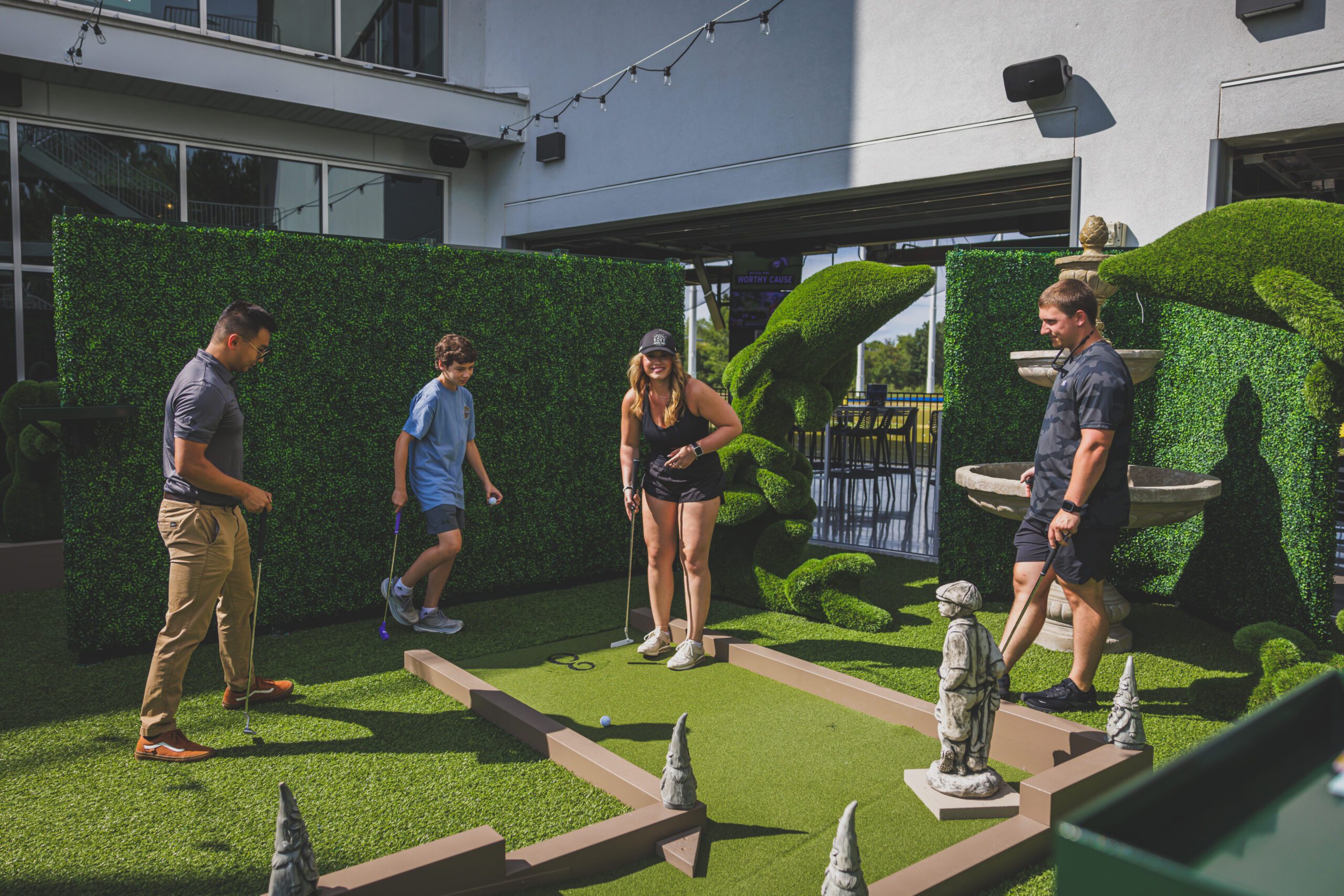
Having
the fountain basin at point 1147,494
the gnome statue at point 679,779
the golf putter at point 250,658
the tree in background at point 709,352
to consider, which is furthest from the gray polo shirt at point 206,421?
the tree in background at point 709,352

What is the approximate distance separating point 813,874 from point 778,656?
1908 millimetres

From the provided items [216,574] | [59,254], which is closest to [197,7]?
[59,254]

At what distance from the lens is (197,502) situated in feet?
12.0

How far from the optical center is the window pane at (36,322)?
29.7ft

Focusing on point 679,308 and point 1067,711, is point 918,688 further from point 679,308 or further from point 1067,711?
point 679,308

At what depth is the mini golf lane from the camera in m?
2.85

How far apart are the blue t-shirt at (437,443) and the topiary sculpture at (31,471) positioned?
3.35 m

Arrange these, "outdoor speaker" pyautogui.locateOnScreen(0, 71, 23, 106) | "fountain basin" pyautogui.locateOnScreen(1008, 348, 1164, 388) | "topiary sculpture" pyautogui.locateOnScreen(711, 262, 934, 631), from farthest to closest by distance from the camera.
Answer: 1. "outdoor speaker" pyautogui.locateOnScreen(0, 71, 23, 106)
2. "topiary sculpture" pyautogui.locateOnScreen(711, 262, 934, 631)
3. "fountain basin" pyautogui.locateOnScreen(1008, 348, 1164, 388)

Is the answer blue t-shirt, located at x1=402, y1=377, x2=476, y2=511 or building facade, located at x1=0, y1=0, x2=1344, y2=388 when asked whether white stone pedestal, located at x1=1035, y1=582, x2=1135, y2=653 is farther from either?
blue t-shirt, located at x1=402, y1=377, x2=476, y2=511

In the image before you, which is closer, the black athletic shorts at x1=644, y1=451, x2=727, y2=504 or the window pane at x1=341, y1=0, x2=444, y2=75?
the black athletic shorts at x1=644, y1=451, x2=727, y2=504

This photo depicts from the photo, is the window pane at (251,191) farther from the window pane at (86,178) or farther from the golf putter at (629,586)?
the golf putter at (629,586)

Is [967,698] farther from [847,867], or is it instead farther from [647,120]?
[647,120]

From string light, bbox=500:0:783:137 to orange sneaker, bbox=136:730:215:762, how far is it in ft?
25.9

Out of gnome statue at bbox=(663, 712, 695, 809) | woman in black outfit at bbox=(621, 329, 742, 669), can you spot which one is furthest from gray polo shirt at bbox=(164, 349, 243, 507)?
gnome statue at bbox=(663, 712, 695, 809)
